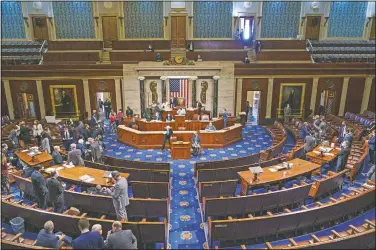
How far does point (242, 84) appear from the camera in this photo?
1703 cm

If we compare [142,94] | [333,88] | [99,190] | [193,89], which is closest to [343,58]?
[333,88]

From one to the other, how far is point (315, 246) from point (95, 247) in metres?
3.27

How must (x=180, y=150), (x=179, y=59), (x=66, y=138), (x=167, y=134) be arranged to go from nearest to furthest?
(x=180, y=150)
(x=66, y=138)
(x=167, y=134)
(x=179, y=59)

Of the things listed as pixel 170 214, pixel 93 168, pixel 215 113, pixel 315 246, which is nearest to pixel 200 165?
pixel 170 214

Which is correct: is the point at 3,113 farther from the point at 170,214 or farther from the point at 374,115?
the point at 374,115

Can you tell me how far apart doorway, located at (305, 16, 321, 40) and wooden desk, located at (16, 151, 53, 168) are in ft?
54.6

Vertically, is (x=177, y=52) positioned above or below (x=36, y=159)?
above

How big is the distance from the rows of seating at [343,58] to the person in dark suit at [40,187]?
15.8 meters

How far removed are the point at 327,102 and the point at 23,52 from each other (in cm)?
1762

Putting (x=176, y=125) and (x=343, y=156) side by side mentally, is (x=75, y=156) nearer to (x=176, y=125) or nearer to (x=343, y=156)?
(x=176, y=125)

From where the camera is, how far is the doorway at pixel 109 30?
1894cm

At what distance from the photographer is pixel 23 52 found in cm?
1812

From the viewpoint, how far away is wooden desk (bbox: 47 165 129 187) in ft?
24.6

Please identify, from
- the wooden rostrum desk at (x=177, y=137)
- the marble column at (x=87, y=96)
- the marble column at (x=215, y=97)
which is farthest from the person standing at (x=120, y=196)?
the marble column at (x=87, y=96)
